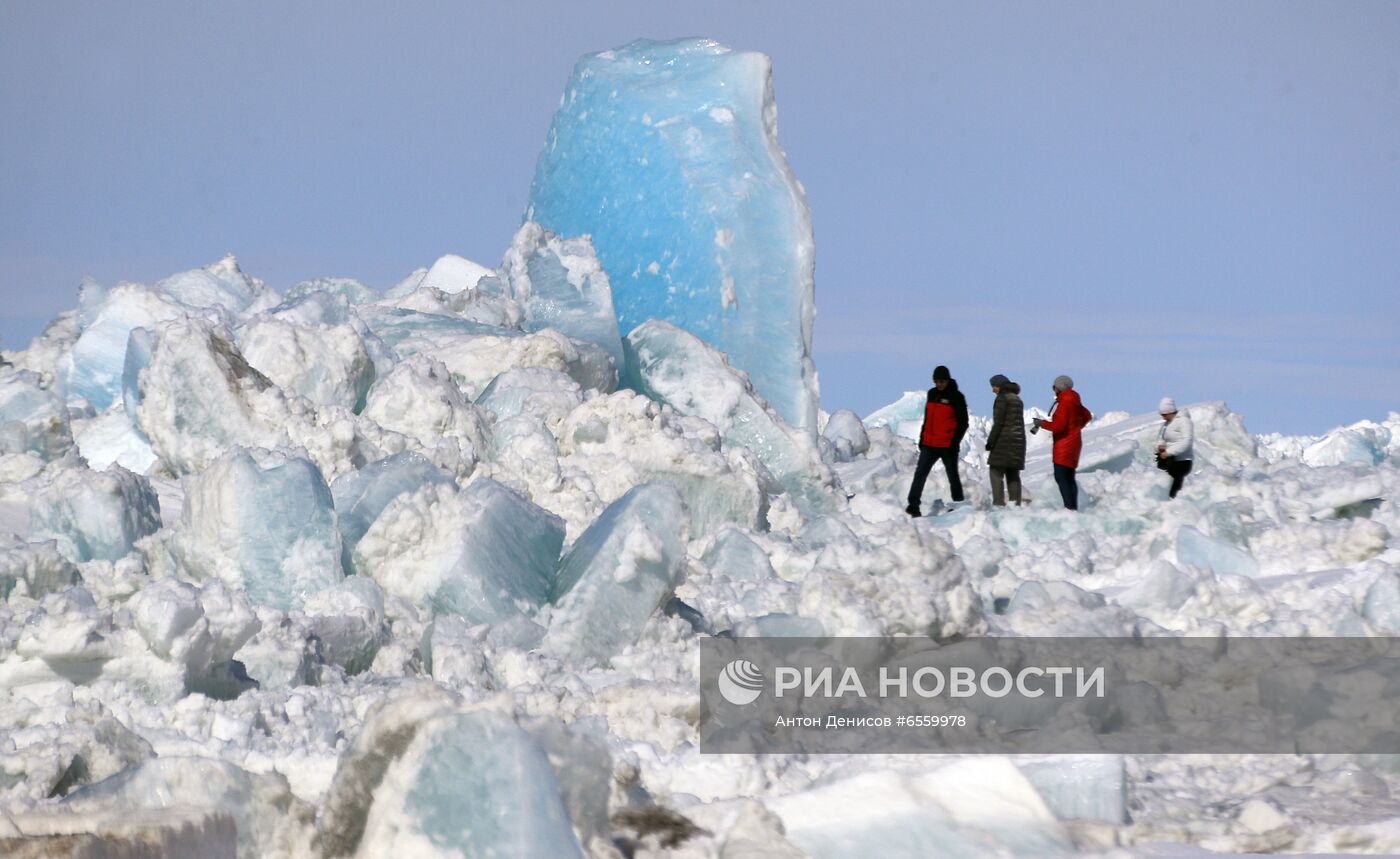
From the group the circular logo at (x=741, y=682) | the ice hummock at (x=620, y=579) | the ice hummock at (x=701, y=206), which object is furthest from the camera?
the ice hummock at (x=701, y=206)

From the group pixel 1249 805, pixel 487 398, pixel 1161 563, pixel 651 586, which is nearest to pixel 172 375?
pixel 487 398

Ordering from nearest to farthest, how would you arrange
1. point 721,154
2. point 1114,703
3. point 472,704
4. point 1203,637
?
point 472,704, point 1114,703, point 1203,637, point 721,154

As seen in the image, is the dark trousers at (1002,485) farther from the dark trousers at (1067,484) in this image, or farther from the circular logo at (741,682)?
the circular logo at (741,682)

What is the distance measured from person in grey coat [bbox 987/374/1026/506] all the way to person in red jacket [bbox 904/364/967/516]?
19 cm

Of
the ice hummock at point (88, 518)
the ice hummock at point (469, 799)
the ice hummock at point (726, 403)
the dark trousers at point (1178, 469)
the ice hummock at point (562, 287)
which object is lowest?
the ice hummock at point (469, 799)

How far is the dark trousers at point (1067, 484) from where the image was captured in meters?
7.69

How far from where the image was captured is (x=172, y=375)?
6.70m

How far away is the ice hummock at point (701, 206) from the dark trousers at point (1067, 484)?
2.00 m

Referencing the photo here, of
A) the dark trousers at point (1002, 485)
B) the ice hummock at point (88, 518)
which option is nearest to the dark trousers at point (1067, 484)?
the dark trousers at point (1002, 485)

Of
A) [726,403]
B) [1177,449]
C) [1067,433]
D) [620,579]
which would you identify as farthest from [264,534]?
[1177,449]

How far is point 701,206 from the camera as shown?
30.6 ft

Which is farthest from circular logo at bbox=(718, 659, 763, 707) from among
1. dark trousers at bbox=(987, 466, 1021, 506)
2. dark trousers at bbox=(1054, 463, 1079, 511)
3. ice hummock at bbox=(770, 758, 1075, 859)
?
dark trousers at bbox=(987, 466, 1021, 506)

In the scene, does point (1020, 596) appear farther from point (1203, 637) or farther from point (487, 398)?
point (487, 398)

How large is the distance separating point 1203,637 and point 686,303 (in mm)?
5295
